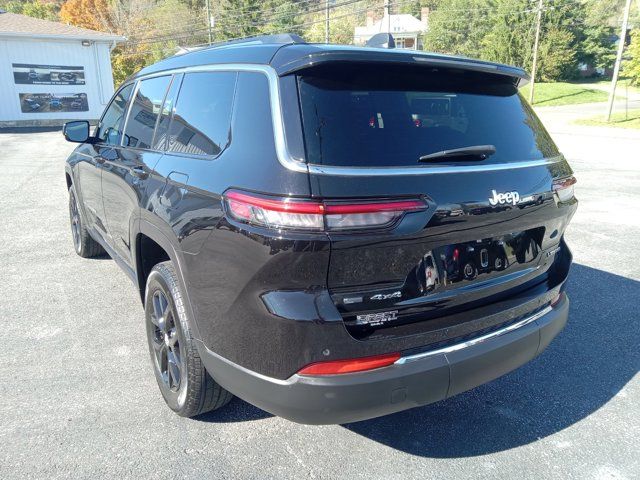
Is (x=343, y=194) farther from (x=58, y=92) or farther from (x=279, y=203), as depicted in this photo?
(x=58, y=92)

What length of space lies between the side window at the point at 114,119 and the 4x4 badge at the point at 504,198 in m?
2.81

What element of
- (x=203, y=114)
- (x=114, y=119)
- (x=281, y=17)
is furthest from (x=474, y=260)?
(x=281, y=17)

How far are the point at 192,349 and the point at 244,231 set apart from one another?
79 centimetres

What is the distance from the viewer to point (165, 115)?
3.03 meters

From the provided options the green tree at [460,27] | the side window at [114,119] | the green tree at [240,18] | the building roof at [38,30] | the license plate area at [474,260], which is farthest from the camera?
the green tree at [460,27]

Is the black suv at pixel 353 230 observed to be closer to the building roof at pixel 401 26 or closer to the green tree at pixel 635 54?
the green tree at pixel 635 54

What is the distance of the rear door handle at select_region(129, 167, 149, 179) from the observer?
9.66ft

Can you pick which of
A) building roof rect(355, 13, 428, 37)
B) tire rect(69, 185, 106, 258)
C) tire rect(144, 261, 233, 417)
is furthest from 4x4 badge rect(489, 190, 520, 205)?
building roof rect(355, 13, 428, 37)

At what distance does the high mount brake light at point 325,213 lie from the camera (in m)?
1.85

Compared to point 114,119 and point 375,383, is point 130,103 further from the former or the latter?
point 375,383

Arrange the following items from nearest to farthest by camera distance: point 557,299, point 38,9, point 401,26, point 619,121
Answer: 1. point 557,299
2. point 619,121
3. point 38,9
4. point 401,26

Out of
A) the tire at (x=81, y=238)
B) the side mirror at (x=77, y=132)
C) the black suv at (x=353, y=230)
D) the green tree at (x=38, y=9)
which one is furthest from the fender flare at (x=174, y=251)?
the green tree at (x=38, y=9)

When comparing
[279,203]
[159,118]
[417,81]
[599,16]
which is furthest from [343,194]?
[599,16]

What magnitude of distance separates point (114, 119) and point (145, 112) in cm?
90
